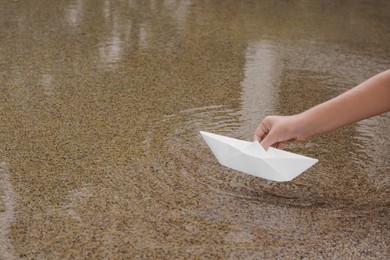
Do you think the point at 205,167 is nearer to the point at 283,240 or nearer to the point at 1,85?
the point at 283,240

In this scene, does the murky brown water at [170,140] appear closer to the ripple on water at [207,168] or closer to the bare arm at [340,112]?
the ripple on water at [207,168]

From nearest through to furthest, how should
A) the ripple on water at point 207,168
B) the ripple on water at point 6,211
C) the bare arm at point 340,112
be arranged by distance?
the ripple on water at point 6,211 < the bare arm at point 340,112 < the ripple on water at point 207,168

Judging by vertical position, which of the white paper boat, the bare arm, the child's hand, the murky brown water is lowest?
the murky brown water

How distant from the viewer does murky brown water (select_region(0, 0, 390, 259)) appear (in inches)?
52.2

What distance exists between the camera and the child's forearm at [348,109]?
55.9 inches

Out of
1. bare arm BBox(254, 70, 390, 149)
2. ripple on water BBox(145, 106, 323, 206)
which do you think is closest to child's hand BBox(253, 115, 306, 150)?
bare arm BBox(254, 70, 390, 149)

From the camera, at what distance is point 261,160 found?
4.71 ft

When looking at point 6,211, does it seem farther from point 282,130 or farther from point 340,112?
point 340,112

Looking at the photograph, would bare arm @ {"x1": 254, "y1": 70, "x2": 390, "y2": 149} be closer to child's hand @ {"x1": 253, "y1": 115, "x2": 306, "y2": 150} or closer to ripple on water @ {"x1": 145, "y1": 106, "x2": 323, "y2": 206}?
child's hand @ {"x1": 253, "y1": 115, "x2": 306, "y2": 150}

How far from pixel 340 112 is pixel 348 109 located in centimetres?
2

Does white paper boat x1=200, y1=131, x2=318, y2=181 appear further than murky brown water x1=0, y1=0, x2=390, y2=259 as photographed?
Yes

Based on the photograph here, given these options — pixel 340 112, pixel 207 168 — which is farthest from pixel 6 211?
pixel 340 112

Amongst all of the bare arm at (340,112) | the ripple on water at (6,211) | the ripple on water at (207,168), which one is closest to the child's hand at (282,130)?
the bare arm at (340,112)

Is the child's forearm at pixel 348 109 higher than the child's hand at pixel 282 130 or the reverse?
higher
